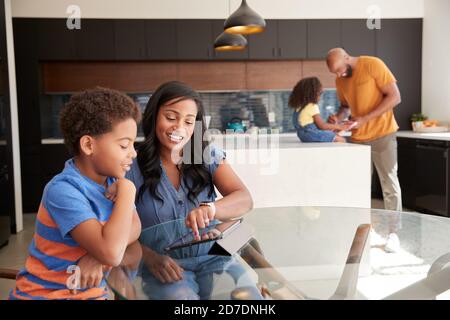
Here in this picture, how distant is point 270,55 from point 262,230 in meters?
2.77

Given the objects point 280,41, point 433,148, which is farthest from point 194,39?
point 433,148

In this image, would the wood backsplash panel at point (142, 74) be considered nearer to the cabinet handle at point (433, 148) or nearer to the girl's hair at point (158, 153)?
the cabinet handle at point (433, 148)

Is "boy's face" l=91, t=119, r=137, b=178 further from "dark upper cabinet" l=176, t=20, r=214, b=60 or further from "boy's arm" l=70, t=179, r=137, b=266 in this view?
"dark upper cabinet" l=176, t=20, r=214, b=60

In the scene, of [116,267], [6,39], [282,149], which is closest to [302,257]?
[116,267]

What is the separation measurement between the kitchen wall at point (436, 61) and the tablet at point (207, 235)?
255cm

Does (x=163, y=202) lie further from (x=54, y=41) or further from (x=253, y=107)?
(x=253, y=107)

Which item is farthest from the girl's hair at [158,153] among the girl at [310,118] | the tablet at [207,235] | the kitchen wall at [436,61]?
the kitchen wall at [436,61]

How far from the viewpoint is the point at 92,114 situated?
2.16ft

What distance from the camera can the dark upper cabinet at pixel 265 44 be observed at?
139 inches

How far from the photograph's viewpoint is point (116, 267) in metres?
0.69

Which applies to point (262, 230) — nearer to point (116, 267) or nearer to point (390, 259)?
point (390, 259)

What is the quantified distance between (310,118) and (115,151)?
5.47 ft

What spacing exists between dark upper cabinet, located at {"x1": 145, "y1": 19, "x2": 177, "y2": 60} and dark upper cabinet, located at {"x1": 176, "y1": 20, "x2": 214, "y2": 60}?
0.15ft

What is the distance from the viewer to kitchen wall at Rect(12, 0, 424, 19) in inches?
128
